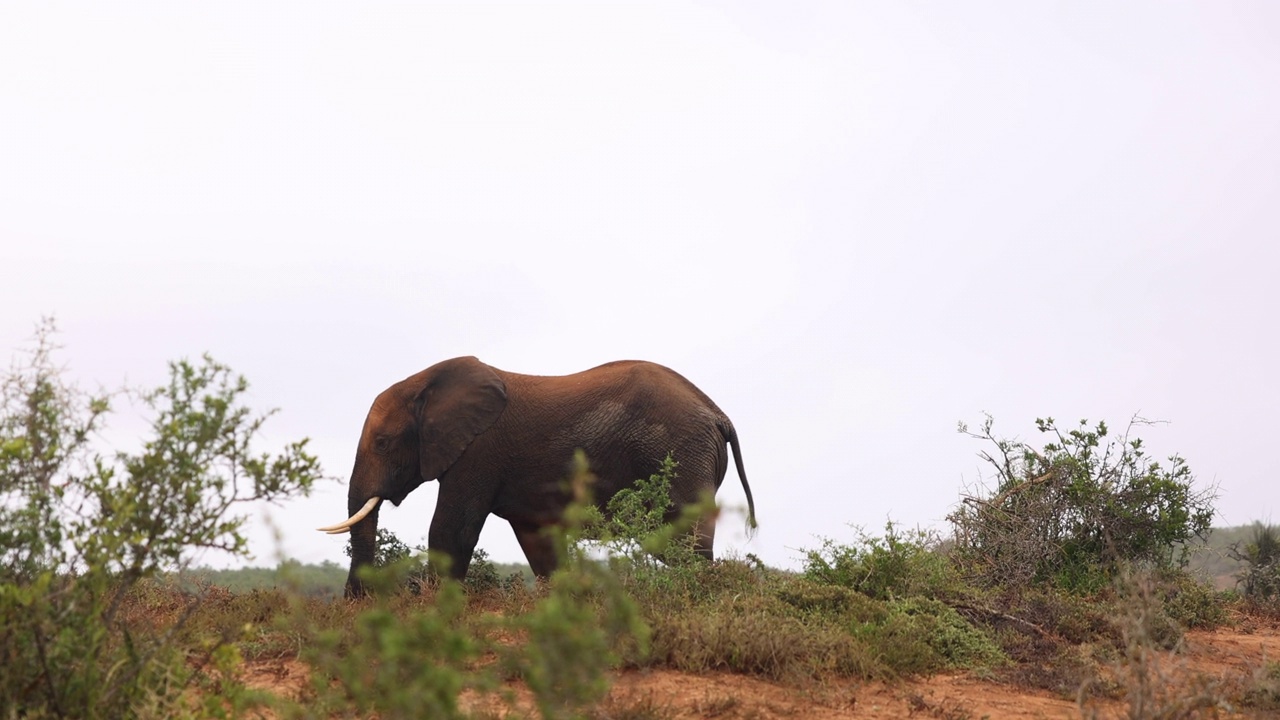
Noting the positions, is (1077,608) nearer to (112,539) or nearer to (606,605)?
(606,605)

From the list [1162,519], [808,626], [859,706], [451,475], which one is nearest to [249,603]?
[451,475]

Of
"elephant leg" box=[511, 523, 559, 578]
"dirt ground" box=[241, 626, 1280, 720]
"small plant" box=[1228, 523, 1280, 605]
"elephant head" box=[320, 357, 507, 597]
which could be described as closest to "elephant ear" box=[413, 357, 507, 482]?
"elephant head" box=[320, 357, 507, 597]

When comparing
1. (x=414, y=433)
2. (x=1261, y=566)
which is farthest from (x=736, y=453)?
(x=1261, y=566)

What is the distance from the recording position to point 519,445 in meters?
13.0

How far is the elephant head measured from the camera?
Answer: 13.0 m

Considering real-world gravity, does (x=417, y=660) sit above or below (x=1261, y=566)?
below

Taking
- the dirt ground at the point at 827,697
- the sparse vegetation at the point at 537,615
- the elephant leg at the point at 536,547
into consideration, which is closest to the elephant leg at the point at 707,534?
the sparse vegetation at the point at 537,615

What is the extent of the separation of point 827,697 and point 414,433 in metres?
7.57

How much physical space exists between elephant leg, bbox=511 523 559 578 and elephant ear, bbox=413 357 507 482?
133 centimetres

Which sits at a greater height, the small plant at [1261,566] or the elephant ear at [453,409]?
the elephant ear at [453,409]

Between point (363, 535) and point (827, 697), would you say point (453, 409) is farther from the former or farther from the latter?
point (827, 697)

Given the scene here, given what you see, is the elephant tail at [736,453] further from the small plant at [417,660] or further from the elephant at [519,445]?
the small plant at [417,660]

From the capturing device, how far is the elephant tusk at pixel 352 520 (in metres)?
12.9

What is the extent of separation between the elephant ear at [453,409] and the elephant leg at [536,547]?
4.35ft
